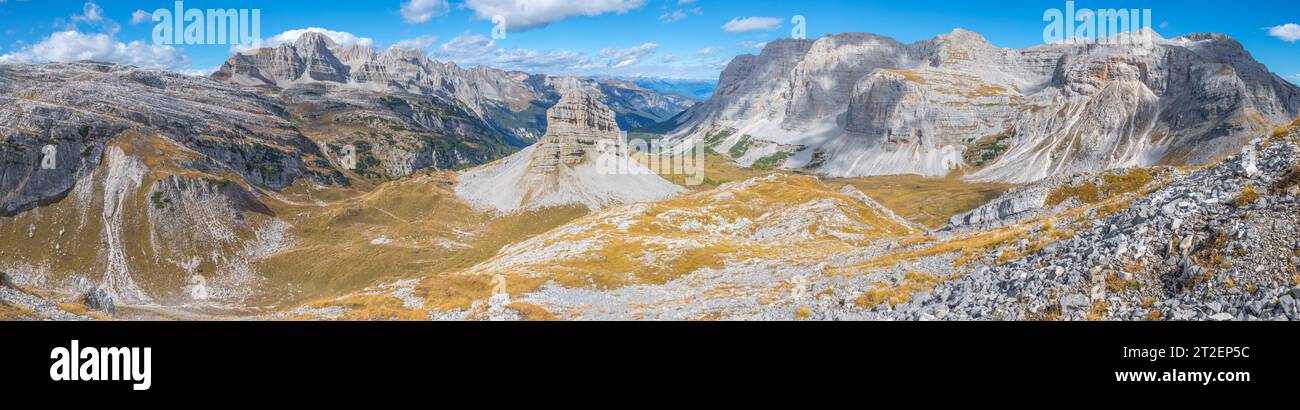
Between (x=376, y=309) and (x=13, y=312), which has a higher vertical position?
(x=13, y=312)

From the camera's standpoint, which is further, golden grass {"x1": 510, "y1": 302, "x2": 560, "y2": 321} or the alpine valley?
golden grass {"x1": 510, "y1": 302, "x2": 560, "y2": 321}

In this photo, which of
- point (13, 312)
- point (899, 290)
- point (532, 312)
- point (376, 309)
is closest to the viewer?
point (899, 290)

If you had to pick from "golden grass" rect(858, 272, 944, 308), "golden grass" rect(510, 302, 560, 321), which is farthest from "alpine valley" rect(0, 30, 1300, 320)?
"golden grass" rect(510, 302, 560, 321)

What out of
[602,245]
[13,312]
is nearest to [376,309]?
[13,312]

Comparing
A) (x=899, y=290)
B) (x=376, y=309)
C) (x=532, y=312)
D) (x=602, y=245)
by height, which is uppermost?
(x=899, y=290)

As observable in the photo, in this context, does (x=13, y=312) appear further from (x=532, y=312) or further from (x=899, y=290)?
(x=899, y=290)

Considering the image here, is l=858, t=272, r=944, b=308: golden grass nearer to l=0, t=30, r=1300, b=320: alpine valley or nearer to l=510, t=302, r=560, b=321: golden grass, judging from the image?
l=0, t=30, r=1300, b=320: alpine valley

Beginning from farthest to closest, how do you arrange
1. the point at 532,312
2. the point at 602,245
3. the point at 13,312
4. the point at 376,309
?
1. the point at 602,245
2. the point at 376,309
3. the point at 532,312
4. the point at 13,312

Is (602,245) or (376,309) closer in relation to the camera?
(376,309)

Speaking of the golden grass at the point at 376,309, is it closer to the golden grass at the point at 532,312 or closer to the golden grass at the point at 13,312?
the golden grass at the point at 532,312

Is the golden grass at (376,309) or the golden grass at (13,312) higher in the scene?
the golden grass at (13,312)

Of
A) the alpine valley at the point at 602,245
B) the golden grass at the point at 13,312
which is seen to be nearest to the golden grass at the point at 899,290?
the alpine valley at the point at 602,245
